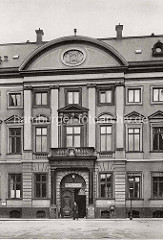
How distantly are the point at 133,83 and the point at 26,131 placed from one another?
9649mm

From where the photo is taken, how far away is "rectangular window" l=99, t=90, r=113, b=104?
40.1m

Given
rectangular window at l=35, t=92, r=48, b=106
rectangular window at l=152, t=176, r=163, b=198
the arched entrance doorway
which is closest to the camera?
rectangular window at l=152, t=176, r=163, b=198

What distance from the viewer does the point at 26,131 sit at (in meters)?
40.5

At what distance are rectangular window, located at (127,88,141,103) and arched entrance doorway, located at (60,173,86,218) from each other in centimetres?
757

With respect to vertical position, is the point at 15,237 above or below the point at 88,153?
below

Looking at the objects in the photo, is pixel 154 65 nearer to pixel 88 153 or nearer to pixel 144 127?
pixel 144 127

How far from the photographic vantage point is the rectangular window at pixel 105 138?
39.8 meters

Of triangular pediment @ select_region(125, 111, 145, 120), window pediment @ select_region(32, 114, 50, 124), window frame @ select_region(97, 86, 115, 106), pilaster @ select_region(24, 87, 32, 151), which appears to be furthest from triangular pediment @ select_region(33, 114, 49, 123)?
triangular pediment @ select_region(125, 111, 145, 120)

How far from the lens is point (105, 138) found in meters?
39.9

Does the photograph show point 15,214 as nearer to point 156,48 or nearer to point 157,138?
point 157,138

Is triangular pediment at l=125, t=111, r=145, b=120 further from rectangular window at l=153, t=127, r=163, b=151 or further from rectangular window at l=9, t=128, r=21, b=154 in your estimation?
rectangular window at l=9, t=128, r=21, b=154

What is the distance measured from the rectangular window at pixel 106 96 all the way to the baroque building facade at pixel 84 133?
0.08 metres

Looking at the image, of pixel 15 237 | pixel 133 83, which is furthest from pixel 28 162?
pixel 15 237

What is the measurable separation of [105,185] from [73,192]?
8.90ft
